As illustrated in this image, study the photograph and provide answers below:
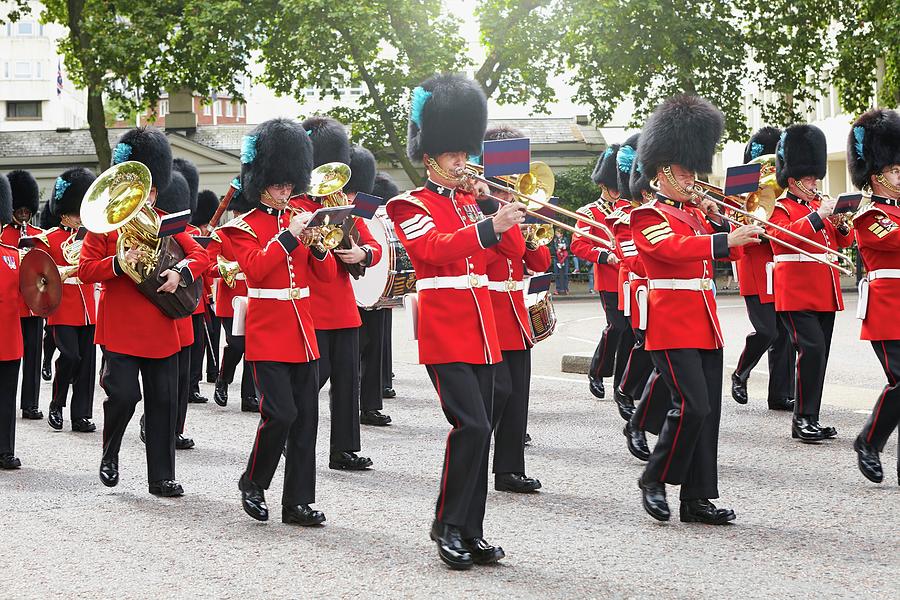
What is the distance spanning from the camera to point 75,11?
31906 millimetres

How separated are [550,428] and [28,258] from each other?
11.5ft

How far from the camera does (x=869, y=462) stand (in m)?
6.91

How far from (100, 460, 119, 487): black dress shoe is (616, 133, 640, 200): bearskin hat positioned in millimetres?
3833

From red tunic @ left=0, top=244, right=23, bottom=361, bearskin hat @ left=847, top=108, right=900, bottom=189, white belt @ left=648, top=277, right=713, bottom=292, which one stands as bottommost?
red tunic @ left=0, top=244, right=23, bottom=361

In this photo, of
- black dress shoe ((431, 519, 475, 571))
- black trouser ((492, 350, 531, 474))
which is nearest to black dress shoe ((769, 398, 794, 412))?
black trouser ((492, 350, 531, 474))

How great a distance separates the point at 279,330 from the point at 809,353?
12.1 ft

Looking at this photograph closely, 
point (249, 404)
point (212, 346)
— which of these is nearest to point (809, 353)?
point (249, 404)

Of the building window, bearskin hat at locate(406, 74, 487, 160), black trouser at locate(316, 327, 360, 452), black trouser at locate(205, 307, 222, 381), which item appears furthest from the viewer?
the building window

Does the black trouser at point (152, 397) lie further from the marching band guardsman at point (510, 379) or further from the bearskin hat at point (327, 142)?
the bearskin hat at point (327, 142)

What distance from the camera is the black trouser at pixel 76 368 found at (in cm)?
968

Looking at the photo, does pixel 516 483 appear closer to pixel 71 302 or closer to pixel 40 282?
pixel 40 282

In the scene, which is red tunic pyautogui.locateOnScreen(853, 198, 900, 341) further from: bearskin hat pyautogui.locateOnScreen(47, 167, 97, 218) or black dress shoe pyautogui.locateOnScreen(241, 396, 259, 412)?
bearskin hat pyautogui.locateOnScreen(47, 167, 97, 218)

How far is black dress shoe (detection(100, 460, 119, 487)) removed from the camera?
7.04 m

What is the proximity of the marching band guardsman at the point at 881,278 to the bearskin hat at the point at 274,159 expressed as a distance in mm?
2800
